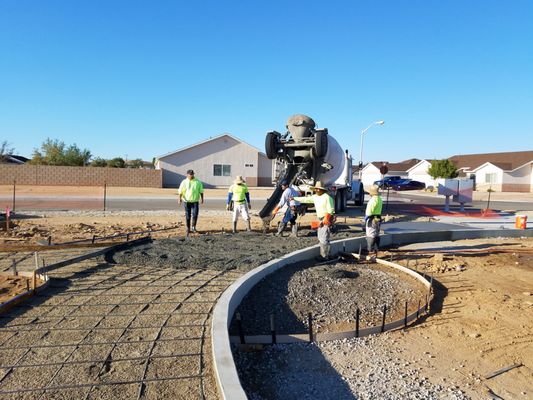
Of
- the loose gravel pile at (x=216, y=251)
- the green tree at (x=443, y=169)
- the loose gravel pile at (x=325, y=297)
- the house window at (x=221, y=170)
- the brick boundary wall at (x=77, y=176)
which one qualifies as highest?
the green tree at (x=443, y=169)

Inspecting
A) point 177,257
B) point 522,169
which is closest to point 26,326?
point 177,257

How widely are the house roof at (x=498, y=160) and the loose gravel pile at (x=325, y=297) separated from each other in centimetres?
5076

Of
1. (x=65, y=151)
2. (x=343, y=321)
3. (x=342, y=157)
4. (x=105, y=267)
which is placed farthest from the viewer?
(x=65, y=151)

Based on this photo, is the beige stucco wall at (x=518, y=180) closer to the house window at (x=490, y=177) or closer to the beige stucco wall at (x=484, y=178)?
the beige stucco wall at (x=484, y=178)

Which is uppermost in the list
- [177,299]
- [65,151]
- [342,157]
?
[65,151]

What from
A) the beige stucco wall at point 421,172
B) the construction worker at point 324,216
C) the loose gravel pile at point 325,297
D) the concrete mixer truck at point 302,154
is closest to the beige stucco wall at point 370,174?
the beige stucco wall at point 421,172

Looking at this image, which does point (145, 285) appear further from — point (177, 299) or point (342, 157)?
point (342, 157)

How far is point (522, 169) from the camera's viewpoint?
163 feet

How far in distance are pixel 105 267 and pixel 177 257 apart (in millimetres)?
1259

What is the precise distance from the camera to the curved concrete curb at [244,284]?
3.08m

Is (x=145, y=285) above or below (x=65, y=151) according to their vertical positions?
below

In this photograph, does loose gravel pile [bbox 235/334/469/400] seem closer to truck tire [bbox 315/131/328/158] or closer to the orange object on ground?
truck tire [bbox 315/131/328/158]

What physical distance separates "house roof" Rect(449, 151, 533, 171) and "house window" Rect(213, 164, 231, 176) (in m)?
32.2

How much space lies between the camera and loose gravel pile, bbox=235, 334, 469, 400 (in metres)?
3.87
